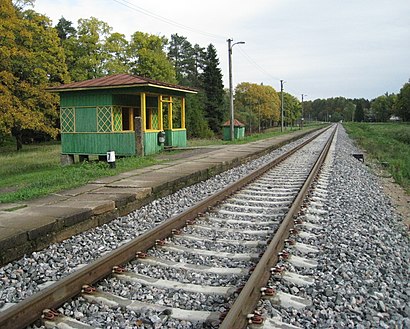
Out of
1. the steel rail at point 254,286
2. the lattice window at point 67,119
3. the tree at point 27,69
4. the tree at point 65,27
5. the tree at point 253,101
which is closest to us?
the steel rail at point 254,286

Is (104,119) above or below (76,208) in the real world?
above

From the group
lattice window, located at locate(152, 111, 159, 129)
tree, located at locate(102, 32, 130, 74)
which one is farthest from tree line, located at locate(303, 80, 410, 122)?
lattice window, located at locate(152, 111, 159, 129)

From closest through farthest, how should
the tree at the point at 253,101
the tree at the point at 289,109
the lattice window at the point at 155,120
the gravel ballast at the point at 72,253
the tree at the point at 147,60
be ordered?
the gravel ballast at the point at 72,253 → the lattice window at the point at 155,120 → the tree at the point at 147,60 → the tree at the point at 253,101 → the tree at the point at 289,109

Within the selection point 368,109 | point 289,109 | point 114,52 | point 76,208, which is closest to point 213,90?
point 114,52

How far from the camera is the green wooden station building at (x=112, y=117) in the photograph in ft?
58.5

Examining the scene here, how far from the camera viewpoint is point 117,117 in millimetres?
18516

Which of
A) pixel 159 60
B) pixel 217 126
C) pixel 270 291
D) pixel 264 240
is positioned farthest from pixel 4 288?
pixel 217 126

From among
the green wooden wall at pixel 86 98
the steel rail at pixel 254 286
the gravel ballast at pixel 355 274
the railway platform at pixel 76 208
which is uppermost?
the green wooden wall at pixel 86 98

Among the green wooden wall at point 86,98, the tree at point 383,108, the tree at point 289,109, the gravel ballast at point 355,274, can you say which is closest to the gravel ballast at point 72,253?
the gravel ballast at point 355,274

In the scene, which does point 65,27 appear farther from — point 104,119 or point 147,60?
point 104,119

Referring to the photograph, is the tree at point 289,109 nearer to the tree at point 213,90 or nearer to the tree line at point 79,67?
the tree line at point 79,67

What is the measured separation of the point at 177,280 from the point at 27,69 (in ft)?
94.7

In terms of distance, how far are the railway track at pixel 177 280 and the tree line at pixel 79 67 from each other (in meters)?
23.5

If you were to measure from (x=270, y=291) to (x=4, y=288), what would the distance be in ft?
7.81
